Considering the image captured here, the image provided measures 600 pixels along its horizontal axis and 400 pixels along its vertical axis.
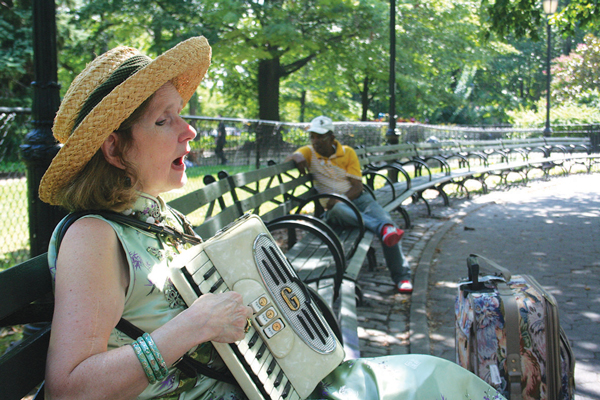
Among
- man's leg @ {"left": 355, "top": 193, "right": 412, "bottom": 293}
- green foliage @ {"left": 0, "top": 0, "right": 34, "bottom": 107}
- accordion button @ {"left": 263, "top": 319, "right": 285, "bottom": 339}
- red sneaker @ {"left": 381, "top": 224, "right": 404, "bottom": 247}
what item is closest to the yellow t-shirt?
man's leg @ {"left": 355, "top": 193, "right": 412, "bottom": 293}

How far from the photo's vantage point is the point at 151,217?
5.47 ft

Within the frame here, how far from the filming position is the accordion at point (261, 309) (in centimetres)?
148

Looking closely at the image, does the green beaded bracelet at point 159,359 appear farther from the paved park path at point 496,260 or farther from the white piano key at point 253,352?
the paved park path at point 496,260

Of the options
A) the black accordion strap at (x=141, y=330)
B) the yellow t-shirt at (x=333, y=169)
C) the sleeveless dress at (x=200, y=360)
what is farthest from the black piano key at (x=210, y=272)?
the yellow t-shirt at (x=333, y=169)

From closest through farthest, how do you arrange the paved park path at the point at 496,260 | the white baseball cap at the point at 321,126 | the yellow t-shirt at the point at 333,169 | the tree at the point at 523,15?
the paved park path at the point at 496,260 < the white baseball cap at the point at 321,126 < the yellow t-shirt at the point at 333,169 < the tree at the point at 523,15

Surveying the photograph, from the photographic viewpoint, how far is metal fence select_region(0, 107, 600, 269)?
507 cm

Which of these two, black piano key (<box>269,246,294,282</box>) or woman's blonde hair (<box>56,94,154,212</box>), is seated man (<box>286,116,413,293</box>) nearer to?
black piano key (<box>269,246,294,282</box>)

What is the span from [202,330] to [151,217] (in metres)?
0.45

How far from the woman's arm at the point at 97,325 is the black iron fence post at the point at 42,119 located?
5.09ft

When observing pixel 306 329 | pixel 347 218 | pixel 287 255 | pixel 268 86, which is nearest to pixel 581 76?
pixel 268 86

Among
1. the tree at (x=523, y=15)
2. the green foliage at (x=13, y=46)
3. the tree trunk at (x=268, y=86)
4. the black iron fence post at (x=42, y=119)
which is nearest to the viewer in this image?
the black iron fence post at (x=42, y=119)

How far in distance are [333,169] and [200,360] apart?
4540mm

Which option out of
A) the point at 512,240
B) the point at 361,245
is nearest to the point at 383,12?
the point at 512,240

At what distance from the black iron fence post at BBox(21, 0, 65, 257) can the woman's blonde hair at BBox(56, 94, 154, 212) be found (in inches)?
52.3
